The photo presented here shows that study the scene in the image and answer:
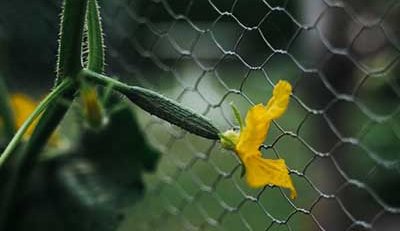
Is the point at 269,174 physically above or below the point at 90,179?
above

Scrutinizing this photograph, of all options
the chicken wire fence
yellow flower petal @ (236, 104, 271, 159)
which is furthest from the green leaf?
yellow flower petal @ (236, 104, 271, 159)

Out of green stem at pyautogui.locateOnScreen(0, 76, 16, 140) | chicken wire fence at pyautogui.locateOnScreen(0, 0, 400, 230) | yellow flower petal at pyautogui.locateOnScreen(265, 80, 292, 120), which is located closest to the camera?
yellow flower petal at pyautogui.locateOnScreen(265, 80, 292, 120)

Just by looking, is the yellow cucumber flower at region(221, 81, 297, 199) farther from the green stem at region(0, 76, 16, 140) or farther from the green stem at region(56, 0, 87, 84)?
the green stem at region(0, 76, 16, 140)

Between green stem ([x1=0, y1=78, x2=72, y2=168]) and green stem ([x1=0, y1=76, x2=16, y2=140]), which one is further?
green stem ([x1=0, y1=76, x2=16, y2=140])

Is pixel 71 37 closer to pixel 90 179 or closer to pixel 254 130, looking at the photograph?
pixel 254 130

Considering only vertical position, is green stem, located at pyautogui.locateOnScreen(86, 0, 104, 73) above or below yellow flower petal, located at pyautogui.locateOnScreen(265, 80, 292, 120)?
below

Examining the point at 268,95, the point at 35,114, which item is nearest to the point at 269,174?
the point at 35,114

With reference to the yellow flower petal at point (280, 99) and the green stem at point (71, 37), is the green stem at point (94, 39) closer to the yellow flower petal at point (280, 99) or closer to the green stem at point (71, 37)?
the green stem at point (71, 37)
